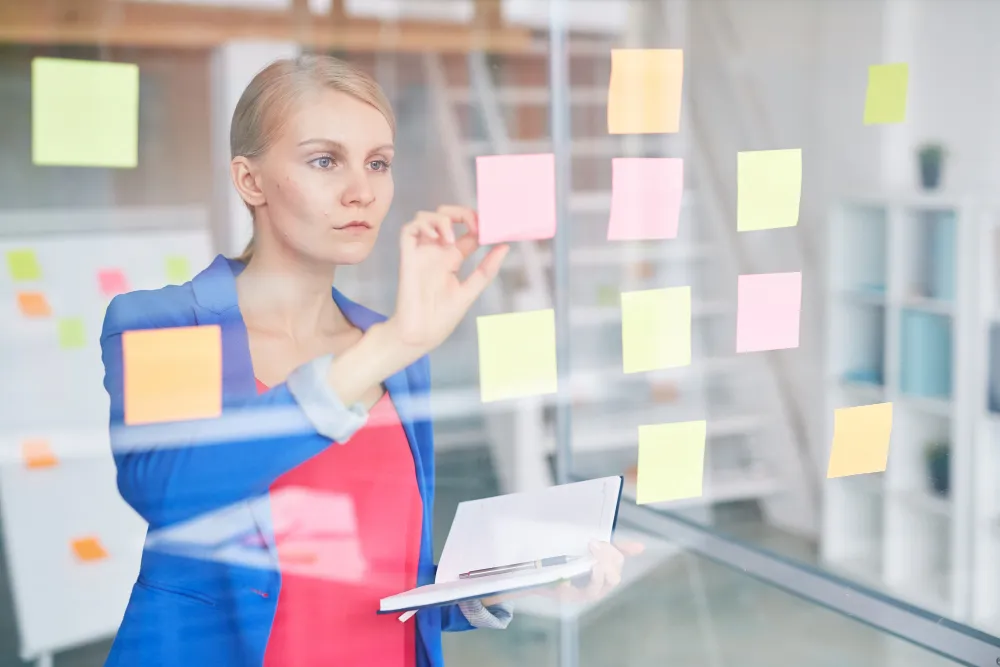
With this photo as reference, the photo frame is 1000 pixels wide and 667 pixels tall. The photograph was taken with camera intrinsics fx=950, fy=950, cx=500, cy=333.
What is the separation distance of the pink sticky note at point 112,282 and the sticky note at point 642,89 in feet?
2.61

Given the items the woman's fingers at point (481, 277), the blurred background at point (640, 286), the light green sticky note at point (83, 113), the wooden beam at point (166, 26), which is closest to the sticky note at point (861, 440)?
the blurred background at point (640, 286)

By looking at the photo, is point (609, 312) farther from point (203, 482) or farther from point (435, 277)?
point (203, 482)

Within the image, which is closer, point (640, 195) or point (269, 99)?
point (269, 99)

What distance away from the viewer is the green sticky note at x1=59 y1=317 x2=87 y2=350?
1.26 meters

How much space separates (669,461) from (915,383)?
1.35 metres

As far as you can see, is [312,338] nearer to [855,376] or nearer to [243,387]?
[243,387]

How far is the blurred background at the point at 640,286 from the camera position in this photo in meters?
1.22

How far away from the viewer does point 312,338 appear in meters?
1.26

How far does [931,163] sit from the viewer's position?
105 inches

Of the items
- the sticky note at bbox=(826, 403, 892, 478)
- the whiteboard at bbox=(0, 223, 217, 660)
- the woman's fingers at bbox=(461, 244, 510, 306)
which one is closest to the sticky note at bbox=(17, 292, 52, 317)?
the whiteboard at bbox=(0, 223, 217, 660)

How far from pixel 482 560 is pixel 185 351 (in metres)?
0.52

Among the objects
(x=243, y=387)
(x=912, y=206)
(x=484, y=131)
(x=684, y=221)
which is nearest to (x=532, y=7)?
(x=484, y=131)

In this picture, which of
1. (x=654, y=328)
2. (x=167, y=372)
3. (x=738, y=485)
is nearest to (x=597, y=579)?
(x=654, y=328)

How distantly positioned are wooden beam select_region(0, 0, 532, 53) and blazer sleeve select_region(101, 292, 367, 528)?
33 centimetres
